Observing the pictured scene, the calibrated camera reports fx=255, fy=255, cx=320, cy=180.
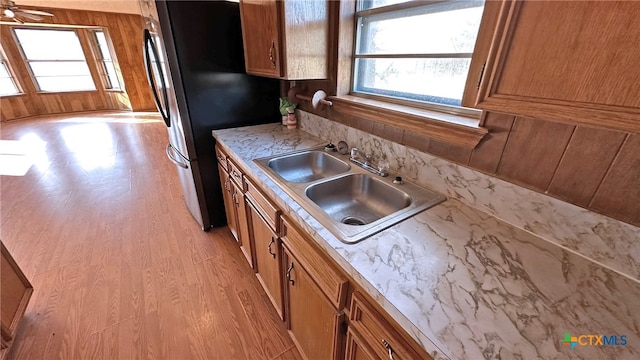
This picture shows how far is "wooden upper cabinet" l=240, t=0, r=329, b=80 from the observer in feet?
4.21

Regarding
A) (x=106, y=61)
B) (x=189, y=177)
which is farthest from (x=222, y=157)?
(x=106, y=61)

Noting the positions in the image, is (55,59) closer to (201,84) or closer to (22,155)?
(22,155)

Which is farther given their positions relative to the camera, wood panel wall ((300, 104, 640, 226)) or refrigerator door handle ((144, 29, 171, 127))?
refrigerator door handle ((144, 29, 171, 127))

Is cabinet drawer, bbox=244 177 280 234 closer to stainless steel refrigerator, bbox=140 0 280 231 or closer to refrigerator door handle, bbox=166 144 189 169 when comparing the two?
stainless steel refrigerator, bbox=140 0 280 231

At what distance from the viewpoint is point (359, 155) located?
135 centimetres

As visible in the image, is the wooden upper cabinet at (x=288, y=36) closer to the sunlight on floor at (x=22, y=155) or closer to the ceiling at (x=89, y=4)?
the sunlight on floor at (x=22, y=155)

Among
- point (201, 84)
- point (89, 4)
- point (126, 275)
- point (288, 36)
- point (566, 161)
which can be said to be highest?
point (89, 4)

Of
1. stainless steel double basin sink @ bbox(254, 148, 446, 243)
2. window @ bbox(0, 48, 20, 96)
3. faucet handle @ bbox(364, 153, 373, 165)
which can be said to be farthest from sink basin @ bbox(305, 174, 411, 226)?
window @ bbox(0, 48, 20, 96)

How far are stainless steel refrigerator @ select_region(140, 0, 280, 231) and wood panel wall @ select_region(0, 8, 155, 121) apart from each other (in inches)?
194

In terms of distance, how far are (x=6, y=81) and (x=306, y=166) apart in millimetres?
8070

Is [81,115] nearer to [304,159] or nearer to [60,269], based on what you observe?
[60,269]

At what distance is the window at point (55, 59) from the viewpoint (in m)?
5.62

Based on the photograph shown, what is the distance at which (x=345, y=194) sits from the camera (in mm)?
1247

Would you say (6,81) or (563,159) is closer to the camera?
(563,159)
